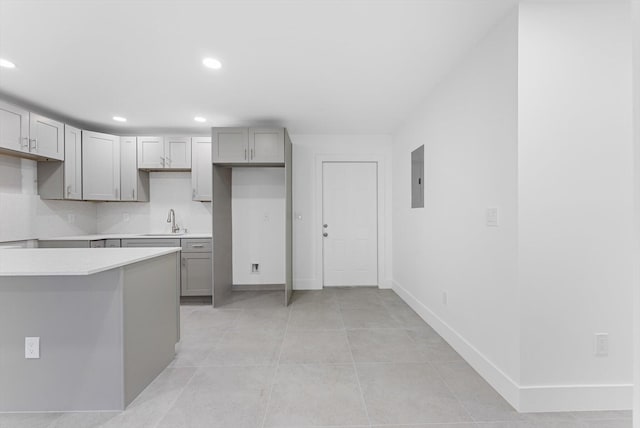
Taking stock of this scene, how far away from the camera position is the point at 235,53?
89.1 inches

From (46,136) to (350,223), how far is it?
13.4 ft

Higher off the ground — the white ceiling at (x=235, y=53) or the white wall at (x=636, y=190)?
the white ceiling at (x=235, y=53)

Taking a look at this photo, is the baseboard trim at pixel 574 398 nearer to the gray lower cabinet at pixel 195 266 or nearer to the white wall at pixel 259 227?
the white wall at pixel 259 227

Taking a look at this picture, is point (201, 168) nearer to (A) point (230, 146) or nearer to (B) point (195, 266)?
(A) point (230, 146)

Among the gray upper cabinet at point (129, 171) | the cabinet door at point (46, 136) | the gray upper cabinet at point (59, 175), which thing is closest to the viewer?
the cabinet door at point (46, 136)

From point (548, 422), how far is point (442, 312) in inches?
46.2

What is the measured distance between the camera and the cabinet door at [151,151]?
13.3ft

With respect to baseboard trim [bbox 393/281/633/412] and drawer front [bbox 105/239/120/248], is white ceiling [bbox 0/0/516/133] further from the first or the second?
baseboard trim [bbox 393/281/633/412]

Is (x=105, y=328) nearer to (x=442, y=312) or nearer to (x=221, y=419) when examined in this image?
(x=221, y=419)

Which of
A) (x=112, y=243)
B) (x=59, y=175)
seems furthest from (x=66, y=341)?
(x=59, y=175)

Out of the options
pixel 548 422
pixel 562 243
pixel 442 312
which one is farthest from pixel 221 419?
pixel 562 243

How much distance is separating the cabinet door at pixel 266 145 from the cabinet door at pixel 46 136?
234cm

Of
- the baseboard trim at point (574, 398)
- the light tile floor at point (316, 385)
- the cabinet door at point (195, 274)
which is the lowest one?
the light tile floor at point (316, 385)

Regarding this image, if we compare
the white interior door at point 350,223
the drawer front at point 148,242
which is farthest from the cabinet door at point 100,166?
the white interior door at point 350,223
